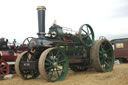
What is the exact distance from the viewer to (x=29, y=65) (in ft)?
21.1

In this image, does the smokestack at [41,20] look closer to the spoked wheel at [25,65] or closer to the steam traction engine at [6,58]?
the spoked wheel at [25,65]

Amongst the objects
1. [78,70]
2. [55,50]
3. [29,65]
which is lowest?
[78,70]

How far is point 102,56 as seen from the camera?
8.27 meters

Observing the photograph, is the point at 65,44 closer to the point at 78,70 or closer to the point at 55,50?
the point at 55,50

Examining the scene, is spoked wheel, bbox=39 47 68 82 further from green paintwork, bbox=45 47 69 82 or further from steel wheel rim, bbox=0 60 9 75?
steel wheel rim, bbox=0 60 9 75

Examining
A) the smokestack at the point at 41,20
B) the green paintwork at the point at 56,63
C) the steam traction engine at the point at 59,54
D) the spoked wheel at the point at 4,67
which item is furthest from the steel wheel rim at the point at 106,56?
the spoked wheel at the point at 4,67

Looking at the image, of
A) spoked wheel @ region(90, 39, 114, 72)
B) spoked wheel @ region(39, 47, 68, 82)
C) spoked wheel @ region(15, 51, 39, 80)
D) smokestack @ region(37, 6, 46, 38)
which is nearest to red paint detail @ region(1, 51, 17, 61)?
spoked wheel @ region(15, 51, 39, 80)

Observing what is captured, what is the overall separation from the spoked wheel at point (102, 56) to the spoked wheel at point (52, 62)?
174cm

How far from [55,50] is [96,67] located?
7.45 ft

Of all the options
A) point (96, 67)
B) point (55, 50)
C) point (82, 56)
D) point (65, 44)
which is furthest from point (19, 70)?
point (96, 67)

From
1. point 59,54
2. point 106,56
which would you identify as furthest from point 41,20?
point 106,56

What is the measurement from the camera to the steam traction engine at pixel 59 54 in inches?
248

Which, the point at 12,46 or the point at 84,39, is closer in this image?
the point at 84,39

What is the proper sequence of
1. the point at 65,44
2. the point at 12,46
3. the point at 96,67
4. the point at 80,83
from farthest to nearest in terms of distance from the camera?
the point at 12,46 < the point at 96,67 < the point at 65,44 < the point at 80,83
